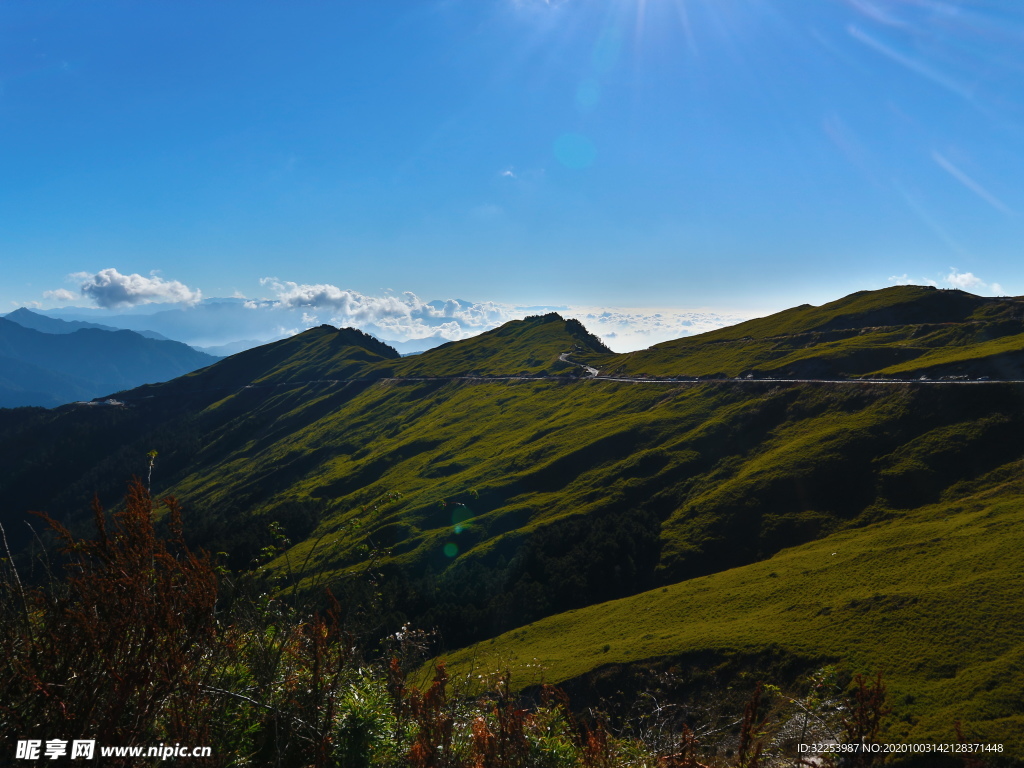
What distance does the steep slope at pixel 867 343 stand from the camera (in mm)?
88375

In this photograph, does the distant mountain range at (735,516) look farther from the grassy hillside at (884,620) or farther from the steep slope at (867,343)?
the steep slope at (867,343)

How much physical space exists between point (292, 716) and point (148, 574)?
429 cm

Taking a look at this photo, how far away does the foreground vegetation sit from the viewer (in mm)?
6508

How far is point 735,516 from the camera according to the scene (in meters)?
71.4

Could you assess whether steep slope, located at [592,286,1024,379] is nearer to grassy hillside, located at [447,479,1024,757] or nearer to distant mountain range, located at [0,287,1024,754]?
distant mountain range, located at [0,287,1024,754]

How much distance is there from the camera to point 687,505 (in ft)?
259

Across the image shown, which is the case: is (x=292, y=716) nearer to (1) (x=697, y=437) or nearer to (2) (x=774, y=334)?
(1) (x=697, y=437)

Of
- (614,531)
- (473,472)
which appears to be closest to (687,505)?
(614,531)

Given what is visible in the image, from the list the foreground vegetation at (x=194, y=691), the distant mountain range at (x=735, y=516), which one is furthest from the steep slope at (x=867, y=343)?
the foreground vegetation at (x=194, y=691)

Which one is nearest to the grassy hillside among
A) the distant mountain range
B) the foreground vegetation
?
the distant mountain range

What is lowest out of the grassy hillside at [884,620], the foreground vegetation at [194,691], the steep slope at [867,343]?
the grassy hillside at [884,620]

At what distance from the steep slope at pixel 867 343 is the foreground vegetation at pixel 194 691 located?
320 ft

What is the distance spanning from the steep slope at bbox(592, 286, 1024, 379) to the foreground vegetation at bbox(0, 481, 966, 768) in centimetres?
9746

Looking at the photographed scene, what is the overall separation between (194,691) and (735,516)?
74.4 m
